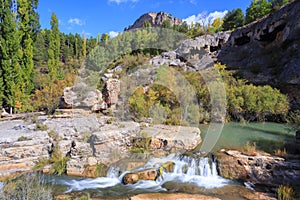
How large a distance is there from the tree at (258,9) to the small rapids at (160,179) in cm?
2693

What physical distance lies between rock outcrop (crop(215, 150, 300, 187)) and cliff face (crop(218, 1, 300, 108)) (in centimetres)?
1005

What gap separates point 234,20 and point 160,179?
105ft

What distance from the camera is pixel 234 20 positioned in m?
31.4

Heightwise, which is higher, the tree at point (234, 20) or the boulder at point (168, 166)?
the tree at point (234, 20)

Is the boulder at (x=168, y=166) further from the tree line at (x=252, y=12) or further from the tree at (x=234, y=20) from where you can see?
the tree at (x=234, y=20)

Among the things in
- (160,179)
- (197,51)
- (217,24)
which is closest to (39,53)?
(197,51)

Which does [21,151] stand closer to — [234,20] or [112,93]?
[112,93]

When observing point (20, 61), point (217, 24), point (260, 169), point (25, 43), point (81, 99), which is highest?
point (217, 24)

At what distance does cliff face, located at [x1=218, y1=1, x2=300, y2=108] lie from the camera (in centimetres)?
1509

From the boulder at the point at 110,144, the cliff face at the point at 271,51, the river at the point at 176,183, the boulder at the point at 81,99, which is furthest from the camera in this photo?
the cliff face at the point at 271,51

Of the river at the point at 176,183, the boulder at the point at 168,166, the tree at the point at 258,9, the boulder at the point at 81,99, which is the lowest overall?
the river at the point at 176,183

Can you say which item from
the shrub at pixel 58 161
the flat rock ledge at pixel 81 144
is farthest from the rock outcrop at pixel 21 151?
the shrub at pixel 58 161

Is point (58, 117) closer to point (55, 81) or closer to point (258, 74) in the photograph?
point (55, 81)

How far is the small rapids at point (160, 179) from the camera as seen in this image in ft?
18.1
